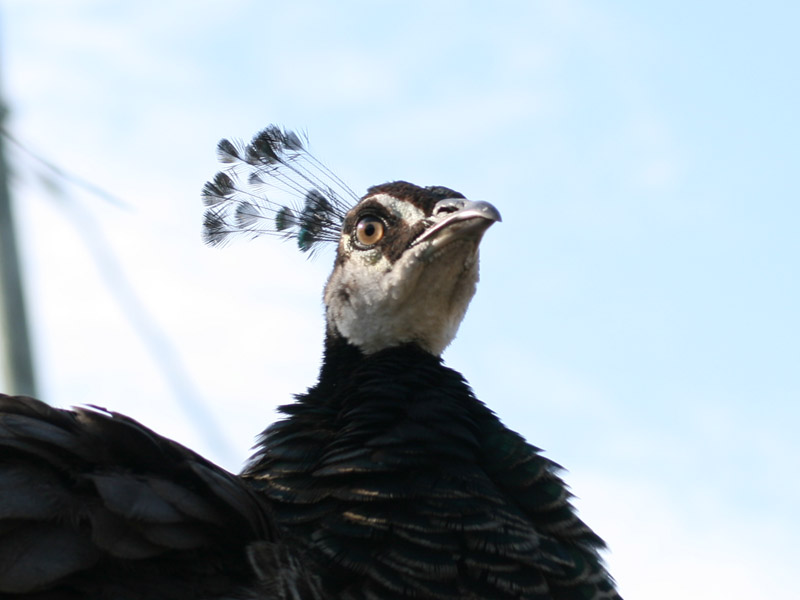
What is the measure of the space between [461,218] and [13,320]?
2.26 meters

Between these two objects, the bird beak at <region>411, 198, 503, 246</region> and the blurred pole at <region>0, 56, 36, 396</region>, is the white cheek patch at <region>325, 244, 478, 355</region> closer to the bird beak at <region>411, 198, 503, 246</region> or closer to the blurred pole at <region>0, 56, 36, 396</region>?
the bird beak at <region>411, 198, 503, 246</region>

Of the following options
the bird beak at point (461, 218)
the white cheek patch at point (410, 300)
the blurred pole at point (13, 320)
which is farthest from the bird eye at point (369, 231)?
the blurred pole at point (13, 320)

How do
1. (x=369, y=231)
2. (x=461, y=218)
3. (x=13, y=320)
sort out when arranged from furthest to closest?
(x=369, y=231), (x=461, y=218), (x=13, y=320)

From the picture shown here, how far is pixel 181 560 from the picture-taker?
3162 mm

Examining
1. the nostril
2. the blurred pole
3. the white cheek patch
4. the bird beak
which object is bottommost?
the blurred pole

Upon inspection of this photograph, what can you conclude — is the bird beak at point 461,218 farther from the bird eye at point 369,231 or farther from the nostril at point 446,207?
the bird eye at point 369,231

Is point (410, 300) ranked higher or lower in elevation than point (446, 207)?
lower

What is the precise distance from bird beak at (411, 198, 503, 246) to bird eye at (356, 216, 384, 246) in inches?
9.7

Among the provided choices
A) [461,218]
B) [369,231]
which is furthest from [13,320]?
[369,231]

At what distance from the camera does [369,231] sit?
494cm

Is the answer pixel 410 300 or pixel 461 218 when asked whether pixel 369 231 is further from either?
pixel 461 218

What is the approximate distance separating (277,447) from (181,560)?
2.60 feet

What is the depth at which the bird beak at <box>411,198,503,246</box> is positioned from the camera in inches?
174

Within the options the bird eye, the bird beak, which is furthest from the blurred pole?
the bird eye
